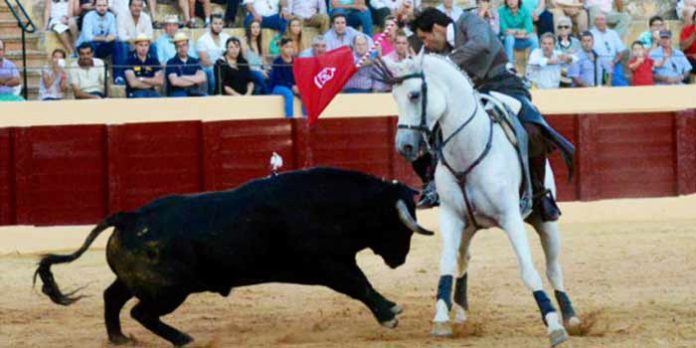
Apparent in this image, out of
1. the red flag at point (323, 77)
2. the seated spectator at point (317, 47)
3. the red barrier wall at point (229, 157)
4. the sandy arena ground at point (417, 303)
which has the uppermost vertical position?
the seated spectator at point (317, 47)

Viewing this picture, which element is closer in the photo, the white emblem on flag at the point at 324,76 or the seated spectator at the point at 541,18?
the white emblem on flag at the point at 324,76

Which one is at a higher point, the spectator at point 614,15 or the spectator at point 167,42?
the spectator at point 614,15

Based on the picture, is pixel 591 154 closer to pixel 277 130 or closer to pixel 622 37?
pixel 622 37

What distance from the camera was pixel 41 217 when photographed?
579 inches

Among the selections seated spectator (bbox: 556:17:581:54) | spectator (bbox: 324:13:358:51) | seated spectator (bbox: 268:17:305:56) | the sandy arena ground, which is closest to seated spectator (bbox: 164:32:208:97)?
seated spectator (bbox: 268:17:305:56)

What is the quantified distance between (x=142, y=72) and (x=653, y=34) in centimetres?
571

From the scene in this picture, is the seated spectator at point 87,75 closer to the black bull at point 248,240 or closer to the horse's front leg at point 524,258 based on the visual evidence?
the black bull at point 248,240

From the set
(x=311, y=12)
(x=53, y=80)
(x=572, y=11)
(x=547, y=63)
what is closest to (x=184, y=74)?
(x=53, y=80)

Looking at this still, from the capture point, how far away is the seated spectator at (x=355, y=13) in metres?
16.5

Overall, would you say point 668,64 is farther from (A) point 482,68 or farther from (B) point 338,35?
(A) point 482,68

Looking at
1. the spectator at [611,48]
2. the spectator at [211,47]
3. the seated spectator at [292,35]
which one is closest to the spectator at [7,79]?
the spectator at [211,47]

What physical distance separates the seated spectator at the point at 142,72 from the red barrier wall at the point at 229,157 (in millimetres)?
409

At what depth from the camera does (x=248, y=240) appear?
27.6ft

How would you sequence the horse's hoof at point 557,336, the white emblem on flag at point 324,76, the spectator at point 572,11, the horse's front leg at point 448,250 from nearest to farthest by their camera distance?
the horse's hoof at point 557,336 < the horse's front leg at point 448,250 < the white emblem on flag at point 324,76 < the spectator at point 572,11
